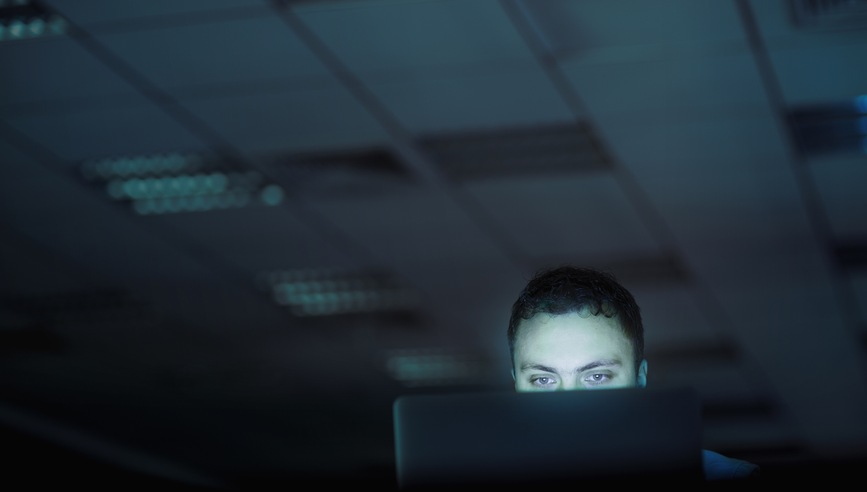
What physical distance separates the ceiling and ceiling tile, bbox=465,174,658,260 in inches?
0.7

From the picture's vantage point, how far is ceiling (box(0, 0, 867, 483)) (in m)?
2.83

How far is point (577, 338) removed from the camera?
63.0 inches

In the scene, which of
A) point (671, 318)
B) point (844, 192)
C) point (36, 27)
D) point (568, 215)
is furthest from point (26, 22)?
point (671, 318)

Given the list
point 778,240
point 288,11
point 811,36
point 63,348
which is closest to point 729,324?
point 778,240

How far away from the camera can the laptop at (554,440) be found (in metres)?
0.82

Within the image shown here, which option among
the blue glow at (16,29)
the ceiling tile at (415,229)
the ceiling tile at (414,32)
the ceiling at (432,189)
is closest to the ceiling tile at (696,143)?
the ceiling at (432,189)

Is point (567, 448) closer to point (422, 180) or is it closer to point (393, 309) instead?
point (422, 180)

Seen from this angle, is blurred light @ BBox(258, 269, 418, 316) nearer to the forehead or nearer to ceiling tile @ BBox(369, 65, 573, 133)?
ceiling tile @ BBox(369, 65, 573, 133)

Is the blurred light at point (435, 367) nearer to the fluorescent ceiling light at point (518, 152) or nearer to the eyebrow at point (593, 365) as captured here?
the fluorescent ceiling light at point (518, 152)

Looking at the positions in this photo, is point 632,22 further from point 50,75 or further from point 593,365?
point 50,75

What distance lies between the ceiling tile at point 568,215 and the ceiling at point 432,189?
0.06ft

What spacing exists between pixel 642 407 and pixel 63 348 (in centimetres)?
655

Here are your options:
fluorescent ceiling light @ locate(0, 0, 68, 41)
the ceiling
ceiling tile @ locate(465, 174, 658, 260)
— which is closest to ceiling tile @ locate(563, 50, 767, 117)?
Result: the ceiling

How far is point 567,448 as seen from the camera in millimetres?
826
